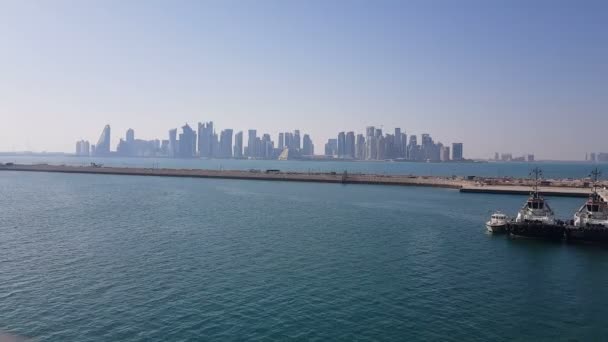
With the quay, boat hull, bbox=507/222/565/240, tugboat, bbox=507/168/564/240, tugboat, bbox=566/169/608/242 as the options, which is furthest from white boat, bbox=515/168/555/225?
the quay

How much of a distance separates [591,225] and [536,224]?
4881 mm

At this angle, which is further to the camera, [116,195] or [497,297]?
[116,195]

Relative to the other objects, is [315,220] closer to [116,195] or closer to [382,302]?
[382,302]

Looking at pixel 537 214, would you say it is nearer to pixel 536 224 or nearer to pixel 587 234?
pixel 536 224

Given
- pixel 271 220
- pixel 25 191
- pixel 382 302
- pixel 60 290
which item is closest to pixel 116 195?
pixel 25 191

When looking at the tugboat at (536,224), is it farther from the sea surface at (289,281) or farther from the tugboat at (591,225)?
the sea surface at (289,281)

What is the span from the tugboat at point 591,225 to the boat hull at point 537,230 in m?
0.86

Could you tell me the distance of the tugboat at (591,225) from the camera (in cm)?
4288

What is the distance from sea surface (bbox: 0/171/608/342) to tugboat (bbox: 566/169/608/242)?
5.74 feet

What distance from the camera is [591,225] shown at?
44.0m

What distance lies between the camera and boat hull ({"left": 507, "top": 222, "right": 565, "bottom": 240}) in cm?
4453

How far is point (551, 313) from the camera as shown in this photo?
24.0 meters

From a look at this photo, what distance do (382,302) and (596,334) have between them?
1021 centimetres

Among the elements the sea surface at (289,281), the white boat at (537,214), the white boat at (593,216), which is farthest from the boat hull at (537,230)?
the sea surface at (289,281)
